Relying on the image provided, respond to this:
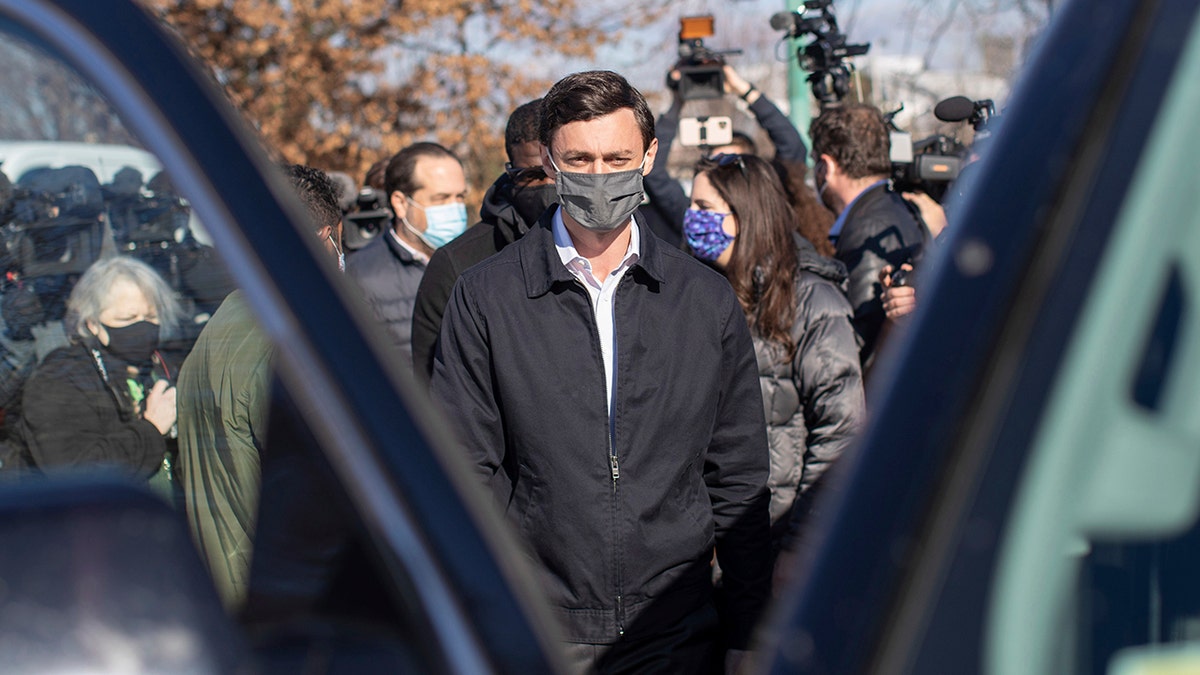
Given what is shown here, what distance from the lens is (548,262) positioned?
2510 mm

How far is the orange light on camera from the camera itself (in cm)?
613

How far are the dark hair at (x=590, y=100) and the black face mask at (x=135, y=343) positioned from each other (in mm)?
1550

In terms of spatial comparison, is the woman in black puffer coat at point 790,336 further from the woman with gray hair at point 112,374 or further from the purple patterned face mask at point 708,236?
the woman with gray hair at point 112,374

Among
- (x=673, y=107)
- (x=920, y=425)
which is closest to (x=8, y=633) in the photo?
(x=920, y=425)

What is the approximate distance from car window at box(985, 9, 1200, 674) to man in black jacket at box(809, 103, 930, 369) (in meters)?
3.37

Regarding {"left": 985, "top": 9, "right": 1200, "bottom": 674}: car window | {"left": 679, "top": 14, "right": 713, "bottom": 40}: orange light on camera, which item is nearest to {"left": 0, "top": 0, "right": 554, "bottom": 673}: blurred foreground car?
{"left": 985, "top": 9, "right": 1200, "bottom": 674}: car window

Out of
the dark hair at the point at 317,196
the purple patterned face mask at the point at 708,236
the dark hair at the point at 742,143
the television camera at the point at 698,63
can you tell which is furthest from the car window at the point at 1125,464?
the television camera at the point at 698,63

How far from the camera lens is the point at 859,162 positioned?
496 cm

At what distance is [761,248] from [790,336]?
0.33 meters

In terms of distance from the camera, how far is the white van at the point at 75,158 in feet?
3.77

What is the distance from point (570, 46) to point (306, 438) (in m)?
17.8

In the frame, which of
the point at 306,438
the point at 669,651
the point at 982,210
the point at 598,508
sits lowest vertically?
the point at 669,651

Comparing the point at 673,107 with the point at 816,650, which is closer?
the point at 816,650

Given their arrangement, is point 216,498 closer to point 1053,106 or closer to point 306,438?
point 306,438
